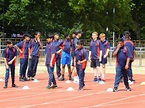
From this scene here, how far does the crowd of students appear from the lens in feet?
40.6

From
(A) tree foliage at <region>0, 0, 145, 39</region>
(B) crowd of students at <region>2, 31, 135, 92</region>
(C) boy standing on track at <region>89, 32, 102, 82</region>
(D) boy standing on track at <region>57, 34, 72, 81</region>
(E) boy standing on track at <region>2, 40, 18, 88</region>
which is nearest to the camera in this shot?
(B) crowd of students at <region>2, 31, 135, 92</region>

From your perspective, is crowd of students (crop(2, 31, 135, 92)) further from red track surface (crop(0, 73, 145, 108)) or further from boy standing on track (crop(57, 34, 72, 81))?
red track surface (crop(0, 73, 145, 108))

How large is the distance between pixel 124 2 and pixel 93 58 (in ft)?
66.5

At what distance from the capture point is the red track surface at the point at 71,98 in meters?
10.1

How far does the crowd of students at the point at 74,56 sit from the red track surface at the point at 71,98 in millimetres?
478

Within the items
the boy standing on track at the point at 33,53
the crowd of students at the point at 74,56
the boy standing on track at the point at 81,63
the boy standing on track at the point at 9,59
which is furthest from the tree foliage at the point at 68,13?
the boy standing on track at the point at 81,63

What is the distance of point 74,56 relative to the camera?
45.7ft

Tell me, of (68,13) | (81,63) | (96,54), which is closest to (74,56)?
(81,63)

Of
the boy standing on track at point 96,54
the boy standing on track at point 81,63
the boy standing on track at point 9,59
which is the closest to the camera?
the boy standing on track at point 81,63

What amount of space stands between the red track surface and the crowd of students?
0.48 meters

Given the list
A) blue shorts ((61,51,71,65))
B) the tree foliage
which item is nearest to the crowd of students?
blue shorts ((61,51,71,65))

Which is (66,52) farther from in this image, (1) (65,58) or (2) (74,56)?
(2) (74,56)

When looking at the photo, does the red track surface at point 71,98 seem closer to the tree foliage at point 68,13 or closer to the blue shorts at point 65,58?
the blue shorts at point 65,58

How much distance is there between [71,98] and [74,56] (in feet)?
9.59
